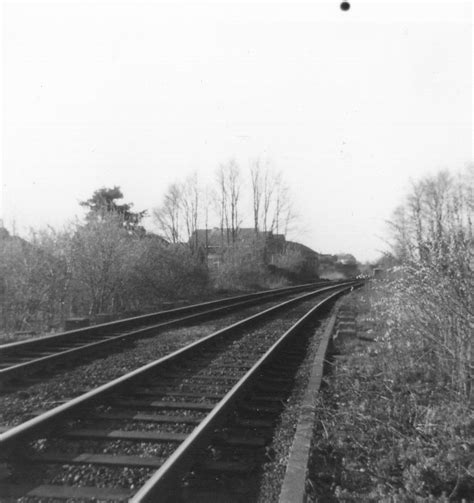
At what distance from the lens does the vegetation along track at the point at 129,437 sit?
3.10 meters

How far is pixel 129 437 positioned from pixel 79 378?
2.50 meters

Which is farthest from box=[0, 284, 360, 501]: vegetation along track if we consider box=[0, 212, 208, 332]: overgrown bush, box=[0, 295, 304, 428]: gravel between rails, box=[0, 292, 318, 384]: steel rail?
box=[0, 212, 208, 332]: overgrown bush

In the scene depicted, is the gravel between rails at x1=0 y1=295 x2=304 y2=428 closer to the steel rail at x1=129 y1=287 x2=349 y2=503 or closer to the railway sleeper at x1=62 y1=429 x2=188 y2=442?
the railway sleeper at x1=62 y1=429 x2=188 y2=442

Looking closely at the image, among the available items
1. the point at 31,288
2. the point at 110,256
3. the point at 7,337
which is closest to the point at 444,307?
the point at 7,337

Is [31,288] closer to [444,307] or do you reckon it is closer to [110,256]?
[110,256]

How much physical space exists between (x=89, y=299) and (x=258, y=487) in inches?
600

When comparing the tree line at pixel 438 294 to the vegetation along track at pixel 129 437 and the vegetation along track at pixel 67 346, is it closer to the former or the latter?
the vegetation along track at pixel 129 437

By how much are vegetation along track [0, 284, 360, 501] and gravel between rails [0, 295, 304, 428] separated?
541 mm

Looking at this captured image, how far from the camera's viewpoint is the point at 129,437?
3.96 m

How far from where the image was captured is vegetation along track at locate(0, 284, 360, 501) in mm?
3100

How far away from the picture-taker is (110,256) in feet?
57.3

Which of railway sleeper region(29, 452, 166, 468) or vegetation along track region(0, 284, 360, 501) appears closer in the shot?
vegetation along track region(0, 284, 360, 501)

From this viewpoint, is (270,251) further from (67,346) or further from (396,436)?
(396,436)

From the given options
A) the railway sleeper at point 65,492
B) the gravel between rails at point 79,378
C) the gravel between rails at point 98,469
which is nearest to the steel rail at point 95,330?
the gravel between rails at point 79,378
